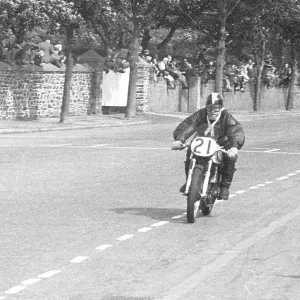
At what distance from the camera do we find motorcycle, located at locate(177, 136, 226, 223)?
13477mm

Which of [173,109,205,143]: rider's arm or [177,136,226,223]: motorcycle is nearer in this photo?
[177,136,226,223]: motorcycle

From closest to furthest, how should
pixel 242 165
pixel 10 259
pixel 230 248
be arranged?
pixel 10 259
pixel 230 248
pixel 242 165

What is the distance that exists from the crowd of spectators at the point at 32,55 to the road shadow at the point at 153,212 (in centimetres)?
2647

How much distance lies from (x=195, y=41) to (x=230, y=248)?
59938mm

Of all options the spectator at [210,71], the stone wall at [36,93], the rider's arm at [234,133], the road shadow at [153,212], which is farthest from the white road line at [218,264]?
the spectator at [210,71]

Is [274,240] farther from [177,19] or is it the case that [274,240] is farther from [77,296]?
[177,19]

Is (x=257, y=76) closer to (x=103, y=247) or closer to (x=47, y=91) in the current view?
(x=47, y=91)

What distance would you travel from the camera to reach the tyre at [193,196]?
13375 millimetres

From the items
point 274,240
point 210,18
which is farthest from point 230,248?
point 210,18

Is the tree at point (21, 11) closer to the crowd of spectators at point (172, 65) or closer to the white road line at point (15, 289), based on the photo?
the crowd of spectators at point (172, 65)

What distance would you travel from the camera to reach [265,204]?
15.8 meters

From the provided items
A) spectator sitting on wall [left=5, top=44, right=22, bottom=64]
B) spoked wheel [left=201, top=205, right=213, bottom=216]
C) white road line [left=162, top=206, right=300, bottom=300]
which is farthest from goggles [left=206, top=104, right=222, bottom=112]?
spectator sitting on wall [left=5, top=44, right=22, bottom=64]

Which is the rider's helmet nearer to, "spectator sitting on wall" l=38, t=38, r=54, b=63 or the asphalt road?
the asphalt road

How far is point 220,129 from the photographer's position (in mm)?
14359
